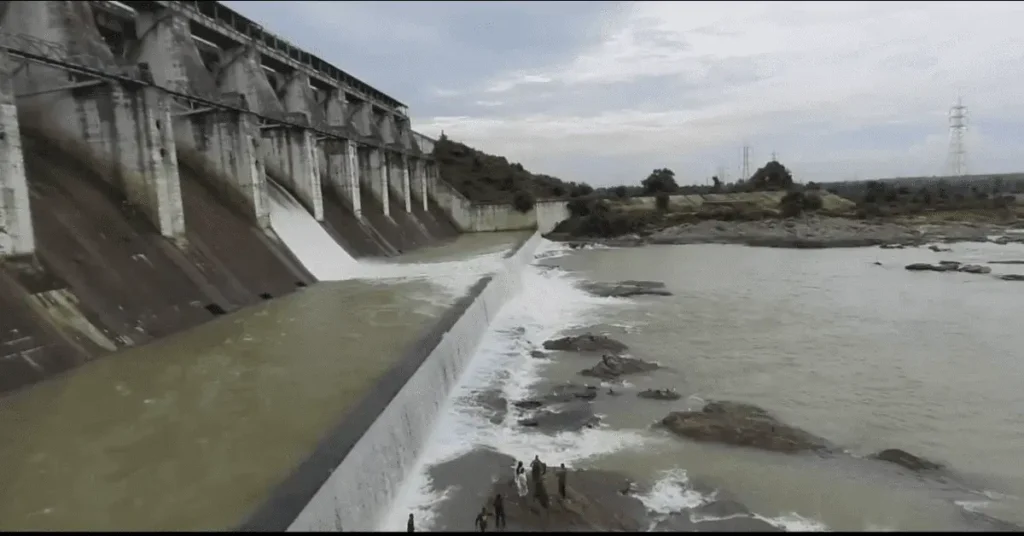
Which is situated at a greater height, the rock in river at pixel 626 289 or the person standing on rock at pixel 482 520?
the rock in river at pixel 626 289

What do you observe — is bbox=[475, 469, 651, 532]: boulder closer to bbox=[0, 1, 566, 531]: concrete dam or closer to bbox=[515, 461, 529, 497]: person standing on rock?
bbox=[515, 461, 529, 497]: person standing on rock

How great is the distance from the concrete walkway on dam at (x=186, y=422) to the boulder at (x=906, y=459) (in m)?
5.02

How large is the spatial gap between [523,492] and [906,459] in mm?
3552

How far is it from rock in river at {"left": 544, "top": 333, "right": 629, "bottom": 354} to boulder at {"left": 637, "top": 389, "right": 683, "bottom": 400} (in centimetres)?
193

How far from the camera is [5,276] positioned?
809 cm

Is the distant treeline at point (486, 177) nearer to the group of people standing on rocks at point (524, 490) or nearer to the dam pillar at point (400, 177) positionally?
the dam pillar at point (400, 177)

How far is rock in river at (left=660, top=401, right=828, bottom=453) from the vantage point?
6305 millimetres

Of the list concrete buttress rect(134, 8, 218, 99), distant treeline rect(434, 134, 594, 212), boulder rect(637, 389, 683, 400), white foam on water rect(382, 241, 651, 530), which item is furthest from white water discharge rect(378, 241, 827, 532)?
distant treeline rect(434, 134, 594, 212)

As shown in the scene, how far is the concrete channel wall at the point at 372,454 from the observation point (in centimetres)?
429

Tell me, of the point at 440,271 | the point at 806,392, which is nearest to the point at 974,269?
the point at 806,392

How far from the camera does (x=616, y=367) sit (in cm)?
890

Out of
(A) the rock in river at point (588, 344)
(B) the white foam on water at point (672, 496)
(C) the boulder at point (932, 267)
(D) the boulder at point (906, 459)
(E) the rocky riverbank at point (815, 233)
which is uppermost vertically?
(E) the rocky riverbank at point (815, 233)

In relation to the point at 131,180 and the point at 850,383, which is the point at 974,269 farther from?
the point at 131,180

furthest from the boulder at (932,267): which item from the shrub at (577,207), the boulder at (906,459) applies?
the shrub at (577,207)
